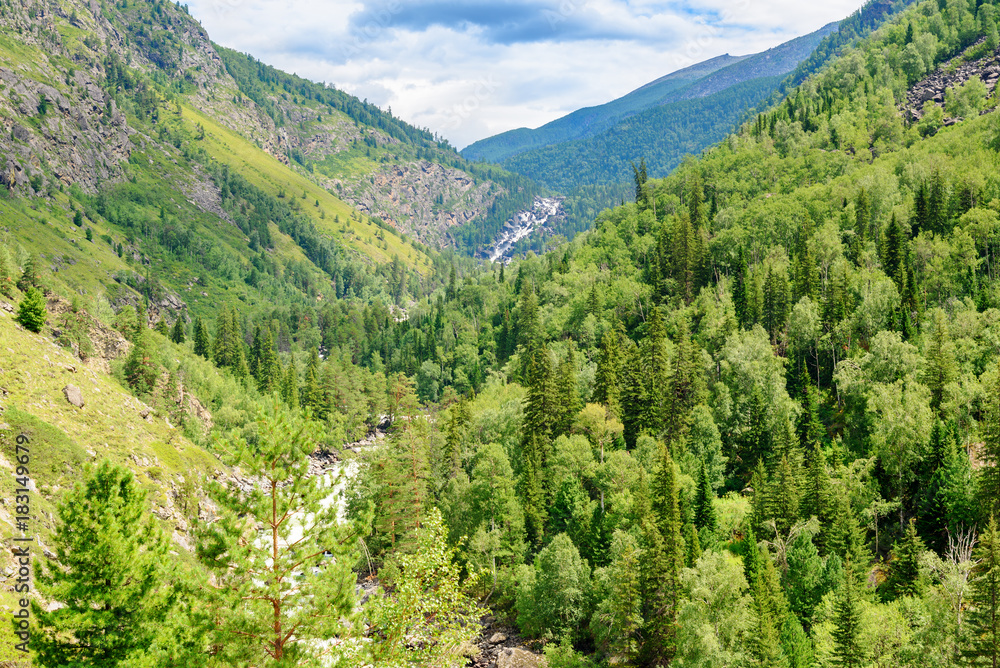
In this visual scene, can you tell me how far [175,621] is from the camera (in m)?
25.0

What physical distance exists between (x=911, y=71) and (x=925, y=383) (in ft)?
534

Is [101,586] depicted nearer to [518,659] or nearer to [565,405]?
[518,659]

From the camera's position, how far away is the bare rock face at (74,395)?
8175cm

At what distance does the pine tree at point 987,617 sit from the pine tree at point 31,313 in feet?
348

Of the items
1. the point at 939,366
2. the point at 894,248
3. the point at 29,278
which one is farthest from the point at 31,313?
the point at 894,248

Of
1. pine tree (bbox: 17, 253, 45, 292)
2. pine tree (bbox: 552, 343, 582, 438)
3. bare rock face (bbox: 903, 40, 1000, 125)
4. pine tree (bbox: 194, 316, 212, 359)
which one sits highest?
bare rock face (bbox: 903, 40, 1000, 125)

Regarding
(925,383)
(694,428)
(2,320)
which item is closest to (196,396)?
(2,320)

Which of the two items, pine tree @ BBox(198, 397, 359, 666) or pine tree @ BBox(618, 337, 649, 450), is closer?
pine tree @ BBox(198, 397, 359, 666)

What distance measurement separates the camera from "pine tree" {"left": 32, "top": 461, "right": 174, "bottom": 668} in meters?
24.6

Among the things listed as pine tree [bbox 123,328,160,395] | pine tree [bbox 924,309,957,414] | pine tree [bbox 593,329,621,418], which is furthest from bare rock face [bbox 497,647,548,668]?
pine tree [bbox 123,328,160,395]

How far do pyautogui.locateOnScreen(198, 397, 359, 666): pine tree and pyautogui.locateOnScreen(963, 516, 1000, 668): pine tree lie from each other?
134 feet

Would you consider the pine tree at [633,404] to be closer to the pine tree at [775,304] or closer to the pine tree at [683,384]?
the pine tree at [683,384]

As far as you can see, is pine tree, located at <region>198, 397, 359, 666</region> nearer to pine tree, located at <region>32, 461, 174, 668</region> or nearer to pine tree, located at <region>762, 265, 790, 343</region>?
pine tree, located at <region>32, 461, 174, 668</region>

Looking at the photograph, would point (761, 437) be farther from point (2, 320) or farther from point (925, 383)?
point (2, 320)
